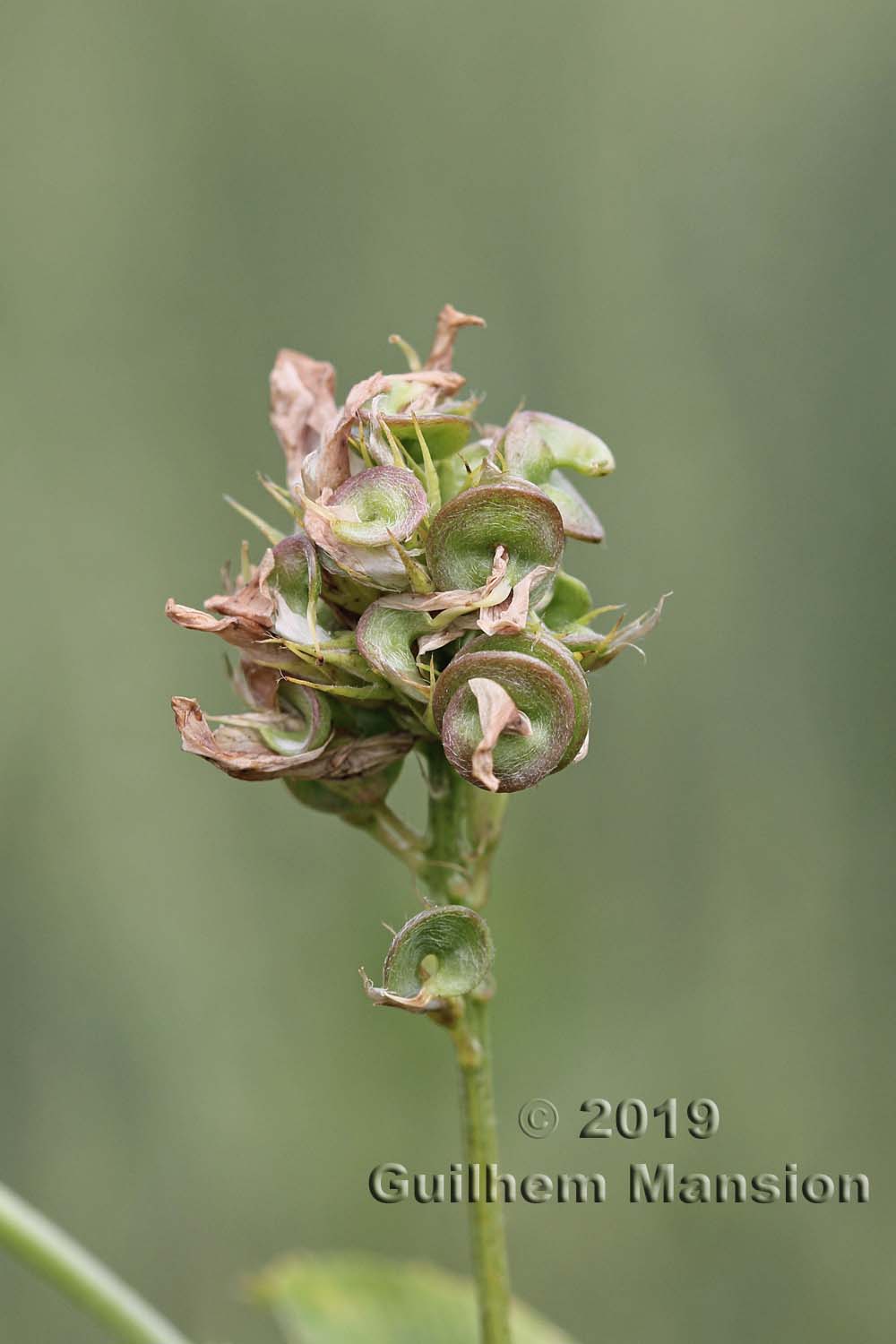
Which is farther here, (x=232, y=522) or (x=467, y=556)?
(x=232, y=522)

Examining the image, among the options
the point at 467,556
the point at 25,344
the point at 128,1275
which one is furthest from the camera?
the point at 25,344

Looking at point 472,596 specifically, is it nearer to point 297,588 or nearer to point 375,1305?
point 297,588

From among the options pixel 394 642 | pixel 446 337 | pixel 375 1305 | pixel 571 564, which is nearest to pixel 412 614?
pixel 394 642

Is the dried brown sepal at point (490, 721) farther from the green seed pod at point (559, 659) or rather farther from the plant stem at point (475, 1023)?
the plant stem at point (475, 1023)

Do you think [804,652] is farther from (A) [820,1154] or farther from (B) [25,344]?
(B) [25,344]

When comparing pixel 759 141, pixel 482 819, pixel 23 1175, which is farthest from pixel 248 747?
pixel 759 141

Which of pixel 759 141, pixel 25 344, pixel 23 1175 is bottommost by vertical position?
pixel 23 1175

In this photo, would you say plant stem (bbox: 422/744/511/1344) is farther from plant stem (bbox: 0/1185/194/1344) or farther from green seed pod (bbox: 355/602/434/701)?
plant stem (bbox: 0/1185/194/1344)
